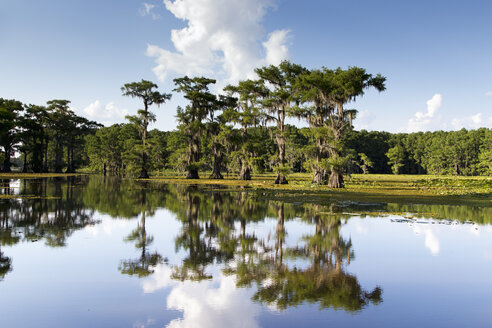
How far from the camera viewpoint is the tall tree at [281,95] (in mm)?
47969

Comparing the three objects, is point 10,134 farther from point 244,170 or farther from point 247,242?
point 247,242

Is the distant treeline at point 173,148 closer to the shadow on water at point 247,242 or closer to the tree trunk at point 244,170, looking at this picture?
the tree trunk at point 244,170

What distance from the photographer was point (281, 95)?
4759cm

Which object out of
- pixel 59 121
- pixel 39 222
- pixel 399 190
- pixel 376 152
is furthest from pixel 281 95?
pixel 376 152

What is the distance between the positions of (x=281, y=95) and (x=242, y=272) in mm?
41141

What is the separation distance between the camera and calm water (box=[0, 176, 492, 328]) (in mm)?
6352

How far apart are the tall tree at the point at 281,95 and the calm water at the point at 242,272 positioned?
32.2m

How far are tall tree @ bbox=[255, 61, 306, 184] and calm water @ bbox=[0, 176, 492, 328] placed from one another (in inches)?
1266

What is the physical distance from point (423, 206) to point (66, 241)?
22.1 m

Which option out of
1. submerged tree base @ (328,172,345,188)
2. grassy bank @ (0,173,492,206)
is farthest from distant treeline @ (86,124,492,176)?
submerged tree base @ (328,172,345,188)

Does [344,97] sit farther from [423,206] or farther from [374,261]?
[374,261]

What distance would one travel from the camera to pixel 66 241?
39.2ft

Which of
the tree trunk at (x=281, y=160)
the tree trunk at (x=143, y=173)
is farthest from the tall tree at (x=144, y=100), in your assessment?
the tree trunk at (x=281, y=160)

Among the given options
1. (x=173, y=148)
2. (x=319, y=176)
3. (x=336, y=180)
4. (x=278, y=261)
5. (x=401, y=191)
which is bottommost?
(x=278, y=261)
